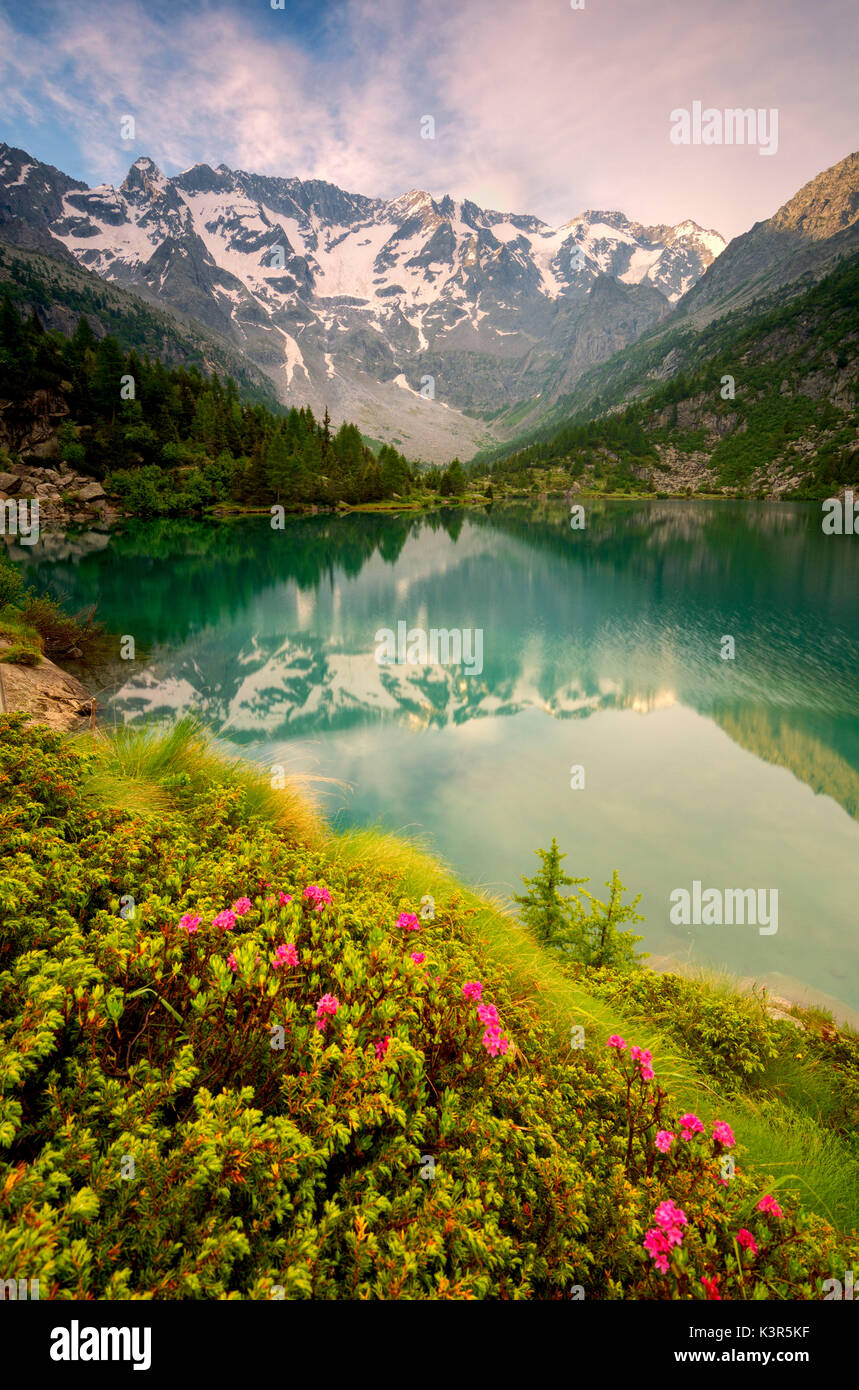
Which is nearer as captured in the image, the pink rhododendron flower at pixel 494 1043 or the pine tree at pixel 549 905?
the pink rhododendron flower at pixel 494 1043

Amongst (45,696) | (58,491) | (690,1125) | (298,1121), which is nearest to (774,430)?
(58,491)

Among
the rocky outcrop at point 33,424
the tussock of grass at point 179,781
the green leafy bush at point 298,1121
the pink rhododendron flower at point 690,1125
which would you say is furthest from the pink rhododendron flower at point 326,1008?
the rocky outcrop at point 33,424

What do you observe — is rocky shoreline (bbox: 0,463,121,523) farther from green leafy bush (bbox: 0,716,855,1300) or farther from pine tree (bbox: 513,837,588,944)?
green leafy bush (bbox: 0,716,855,1300)

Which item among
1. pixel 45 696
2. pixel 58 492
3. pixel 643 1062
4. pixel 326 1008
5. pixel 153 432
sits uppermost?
pixel 153 432

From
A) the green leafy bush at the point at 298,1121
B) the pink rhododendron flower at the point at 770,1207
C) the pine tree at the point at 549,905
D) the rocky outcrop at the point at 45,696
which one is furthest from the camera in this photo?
the rocky outcrop at the point at 45,696

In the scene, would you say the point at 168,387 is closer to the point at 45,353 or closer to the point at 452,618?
the point at 45,353

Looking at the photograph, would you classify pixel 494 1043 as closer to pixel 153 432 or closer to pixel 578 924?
pixel 578 924

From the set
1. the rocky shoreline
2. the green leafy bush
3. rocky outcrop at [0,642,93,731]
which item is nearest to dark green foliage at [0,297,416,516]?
the rocky shoreline

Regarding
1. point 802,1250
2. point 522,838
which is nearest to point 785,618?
point 522,838

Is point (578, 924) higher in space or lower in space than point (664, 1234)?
lower

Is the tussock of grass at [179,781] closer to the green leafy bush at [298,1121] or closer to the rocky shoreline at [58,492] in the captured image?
the green leafy bush at [298,1121]

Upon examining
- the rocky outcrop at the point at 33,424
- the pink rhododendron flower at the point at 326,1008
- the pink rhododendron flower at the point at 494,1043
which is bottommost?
the pink rhododendron flower at the point at 494,1043

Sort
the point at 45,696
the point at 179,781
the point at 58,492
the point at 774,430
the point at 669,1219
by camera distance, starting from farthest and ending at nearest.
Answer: the point at 774,430 → the point at 58,492 → the point at 45,696 → the point at 179,781 → the point at 669,1219

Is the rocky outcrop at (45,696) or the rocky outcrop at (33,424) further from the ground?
the rocky outcrop at (33,424)
